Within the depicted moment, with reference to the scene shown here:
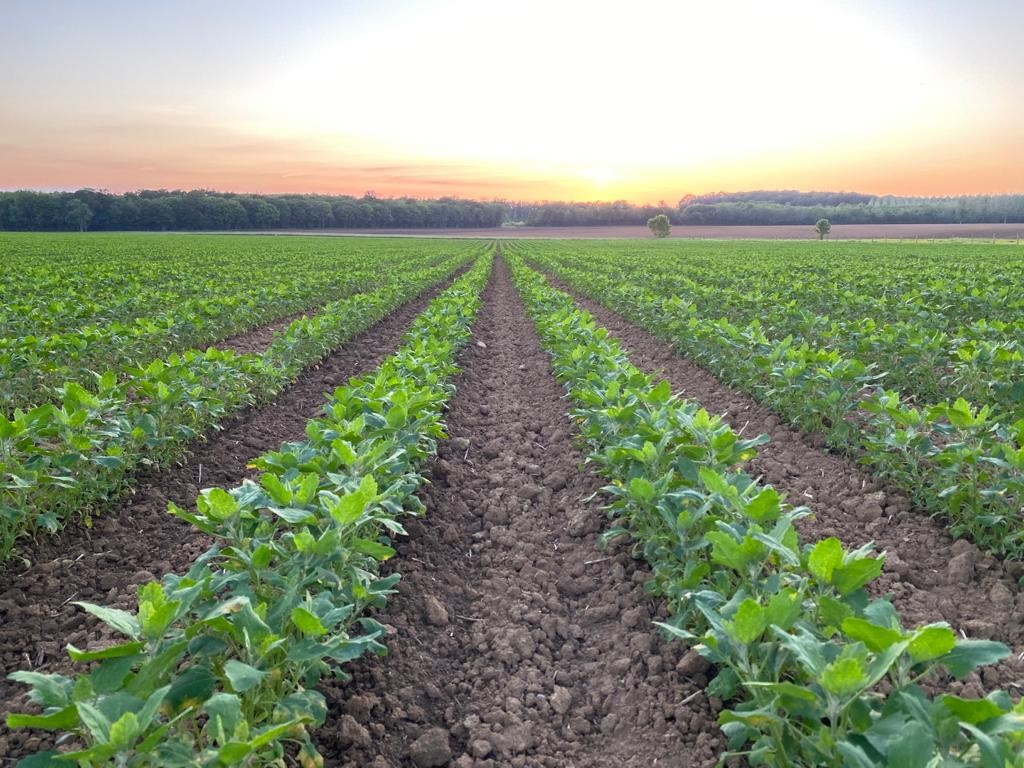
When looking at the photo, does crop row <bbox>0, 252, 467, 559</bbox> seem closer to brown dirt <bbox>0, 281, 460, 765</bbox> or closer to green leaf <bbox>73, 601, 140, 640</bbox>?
brown dirt <bbox>0, 281, 460, 765</bbox>

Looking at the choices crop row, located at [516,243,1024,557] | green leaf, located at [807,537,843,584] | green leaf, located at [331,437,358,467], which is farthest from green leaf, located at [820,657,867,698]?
crop row, located at [516,243,1024,557]

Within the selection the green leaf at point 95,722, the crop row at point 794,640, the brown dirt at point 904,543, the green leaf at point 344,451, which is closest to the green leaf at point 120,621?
the green leaf at point 95,722

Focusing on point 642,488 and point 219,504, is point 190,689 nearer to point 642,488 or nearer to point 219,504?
point 219,504

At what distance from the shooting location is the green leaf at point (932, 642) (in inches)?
68.8

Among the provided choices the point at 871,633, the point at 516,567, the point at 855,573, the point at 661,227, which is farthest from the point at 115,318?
the point at 661,227

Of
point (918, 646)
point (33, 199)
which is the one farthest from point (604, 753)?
point (33, 199)

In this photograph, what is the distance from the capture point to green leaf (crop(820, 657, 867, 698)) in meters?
1.71

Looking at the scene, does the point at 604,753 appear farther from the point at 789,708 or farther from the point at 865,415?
the point at 865,415

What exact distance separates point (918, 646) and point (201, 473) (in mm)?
5609

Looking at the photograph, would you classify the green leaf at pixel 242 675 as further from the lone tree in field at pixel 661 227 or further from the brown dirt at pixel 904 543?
the lone tree in field at pixel 661 227

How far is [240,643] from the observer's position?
239 centimetres

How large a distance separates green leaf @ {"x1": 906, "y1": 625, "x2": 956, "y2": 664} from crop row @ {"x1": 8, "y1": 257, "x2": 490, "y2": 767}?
1.67 meters

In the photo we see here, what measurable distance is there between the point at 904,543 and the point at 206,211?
375 ft

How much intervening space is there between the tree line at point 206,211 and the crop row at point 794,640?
357ft
